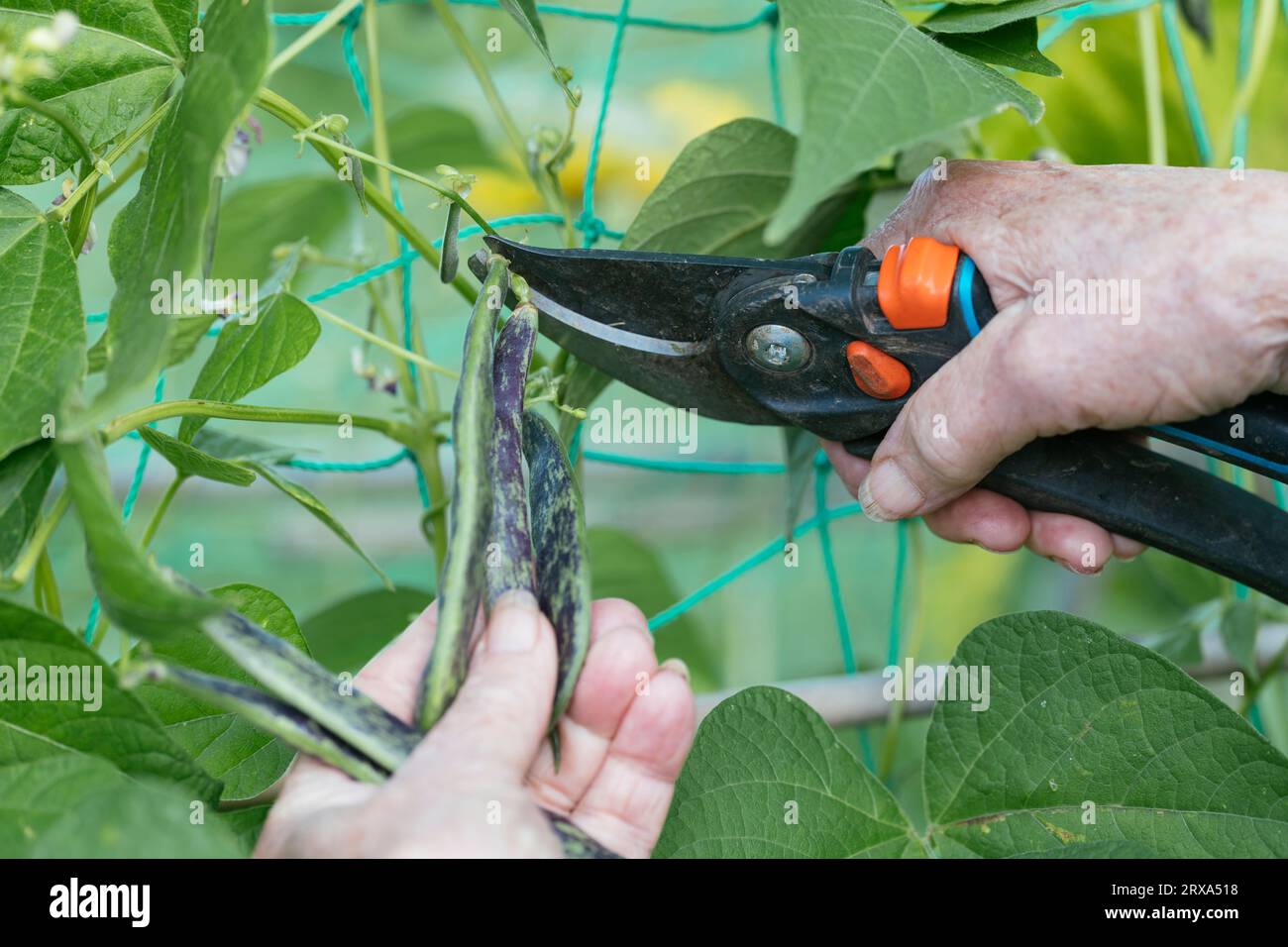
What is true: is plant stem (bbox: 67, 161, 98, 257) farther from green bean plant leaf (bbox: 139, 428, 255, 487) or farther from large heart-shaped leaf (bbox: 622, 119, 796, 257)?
large heart-shaped leaf (bbox: 622, 119, 796, 257)

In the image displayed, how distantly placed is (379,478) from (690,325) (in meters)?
1.19

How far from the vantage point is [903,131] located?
0.39 meters

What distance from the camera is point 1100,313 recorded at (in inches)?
20.3

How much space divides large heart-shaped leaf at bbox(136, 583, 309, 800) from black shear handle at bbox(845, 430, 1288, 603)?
401mm

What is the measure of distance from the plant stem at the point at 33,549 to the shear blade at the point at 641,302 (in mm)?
229

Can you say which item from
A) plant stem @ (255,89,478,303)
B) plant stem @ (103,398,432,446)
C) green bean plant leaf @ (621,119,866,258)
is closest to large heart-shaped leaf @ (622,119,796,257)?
green bean plant leaf @ (621,119,866,258)

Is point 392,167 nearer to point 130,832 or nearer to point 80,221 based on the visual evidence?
point 80,221

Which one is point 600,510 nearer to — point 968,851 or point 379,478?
point 379,478

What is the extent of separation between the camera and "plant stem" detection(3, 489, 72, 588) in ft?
1.51

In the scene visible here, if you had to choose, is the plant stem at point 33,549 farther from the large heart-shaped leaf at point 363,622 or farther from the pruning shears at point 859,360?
the large heart-shaped leaf at point 363,622

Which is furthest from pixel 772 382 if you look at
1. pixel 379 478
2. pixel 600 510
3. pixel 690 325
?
pixel 600 510

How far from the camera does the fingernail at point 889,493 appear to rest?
2.01 feet

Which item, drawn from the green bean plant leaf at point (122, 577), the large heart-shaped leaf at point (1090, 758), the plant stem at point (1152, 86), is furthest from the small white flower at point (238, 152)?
the plant stem at point (1152, 86)

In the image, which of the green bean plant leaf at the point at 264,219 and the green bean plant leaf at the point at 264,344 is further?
the green bean plant leaf at the point at 264,219
